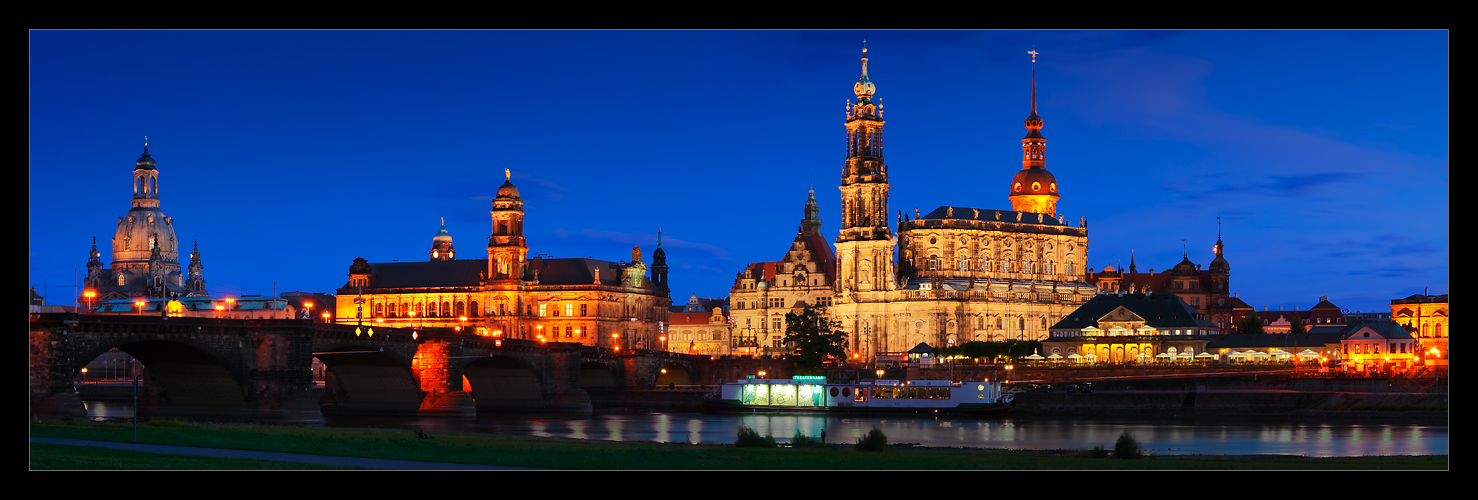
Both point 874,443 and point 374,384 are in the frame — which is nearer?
point 874,443

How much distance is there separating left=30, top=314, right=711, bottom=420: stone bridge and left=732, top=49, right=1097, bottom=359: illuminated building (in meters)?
59.6

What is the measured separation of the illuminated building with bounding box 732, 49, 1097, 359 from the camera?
162m

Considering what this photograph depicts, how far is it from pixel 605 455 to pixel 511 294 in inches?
5123

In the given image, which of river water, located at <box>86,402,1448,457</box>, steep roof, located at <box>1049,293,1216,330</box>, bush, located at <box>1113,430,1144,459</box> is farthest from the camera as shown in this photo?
steep roof, located at <box>1049,293,1216,330</box>

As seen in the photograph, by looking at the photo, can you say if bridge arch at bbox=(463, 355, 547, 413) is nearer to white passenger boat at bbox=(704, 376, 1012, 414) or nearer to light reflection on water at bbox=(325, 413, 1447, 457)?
light reflection on water at bbox=(325, 413, 1447, 457)

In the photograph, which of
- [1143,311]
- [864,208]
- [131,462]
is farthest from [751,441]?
[864,208]

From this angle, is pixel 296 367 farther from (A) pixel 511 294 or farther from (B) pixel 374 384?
(A) pixel 511 294

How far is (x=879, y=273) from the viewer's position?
6403 inches

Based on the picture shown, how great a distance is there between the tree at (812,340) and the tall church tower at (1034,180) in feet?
138

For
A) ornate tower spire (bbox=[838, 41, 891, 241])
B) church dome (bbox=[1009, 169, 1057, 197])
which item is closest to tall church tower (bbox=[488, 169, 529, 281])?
ornate tower spire (bbox=[838, 41, 891, 241])

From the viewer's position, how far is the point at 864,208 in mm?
164250
